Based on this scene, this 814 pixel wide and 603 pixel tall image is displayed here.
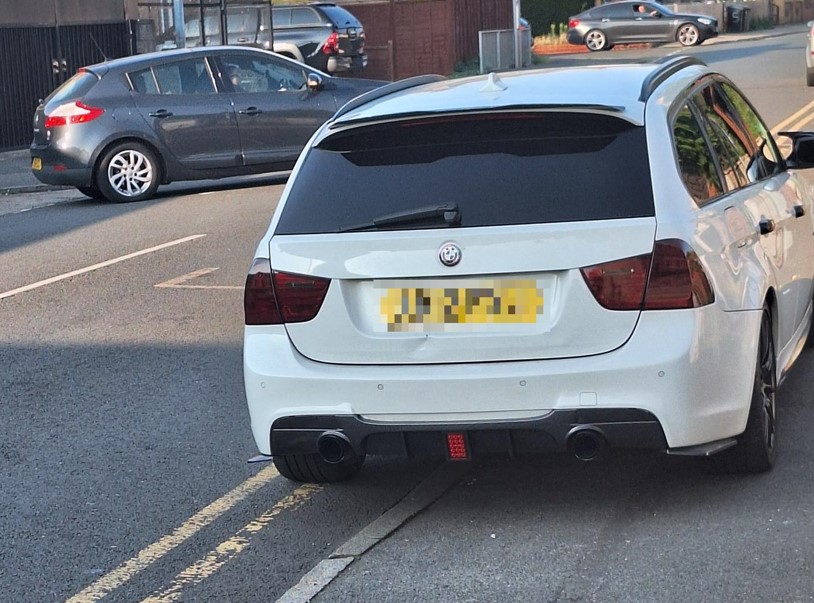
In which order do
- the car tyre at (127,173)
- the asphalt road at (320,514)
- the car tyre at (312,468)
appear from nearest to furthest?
the asphalt road at (320,514)
the car tyre at (312,468)
the car tyre at (127,173)

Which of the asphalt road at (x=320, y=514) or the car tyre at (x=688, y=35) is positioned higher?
the car tyre at (x=688, y=35)

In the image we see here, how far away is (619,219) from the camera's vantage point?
4.96 m

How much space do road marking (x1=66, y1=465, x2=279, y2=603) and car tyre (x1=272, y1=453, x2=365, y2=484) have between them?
0.20 meters

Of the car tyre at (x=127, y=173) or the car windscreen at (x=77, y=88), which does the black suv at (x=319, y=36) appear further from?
the car tyre at (x=127, y=173)

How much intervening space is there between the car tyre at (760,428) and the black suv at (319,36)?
2581 centimetres

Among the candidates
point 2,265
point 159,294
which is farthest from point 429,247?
point 2,265

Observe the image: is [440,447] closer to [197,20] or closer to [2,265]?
[2,265]

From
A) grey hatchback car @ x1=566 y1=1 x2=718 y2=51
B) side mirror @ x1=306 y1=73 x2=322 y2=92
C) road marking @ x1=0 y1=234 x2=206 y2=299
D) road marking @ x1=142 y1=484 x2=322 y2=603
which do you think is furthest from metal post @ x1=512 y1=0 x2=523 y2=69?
road marking @ x1=142 y1=484 x2=322 y2=603

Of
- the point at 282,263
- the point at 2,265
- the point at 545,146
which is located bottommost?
the point at 2,265

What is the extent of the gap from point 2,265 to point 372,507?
7400mm

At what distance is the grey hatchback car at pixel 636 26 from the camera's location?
4541 cm

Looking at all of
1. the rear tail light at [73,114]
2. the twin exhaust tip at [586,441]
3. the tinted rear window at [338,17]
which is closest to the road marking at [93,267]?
the rear tail light at [73,114]

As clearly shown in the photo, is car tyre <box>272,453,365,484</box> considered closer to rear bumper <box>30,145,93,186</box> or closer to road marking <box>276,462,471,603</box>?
road marking <box>276,462,471,603</box>

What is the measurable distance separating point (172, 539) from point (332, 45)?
87.4 feet
